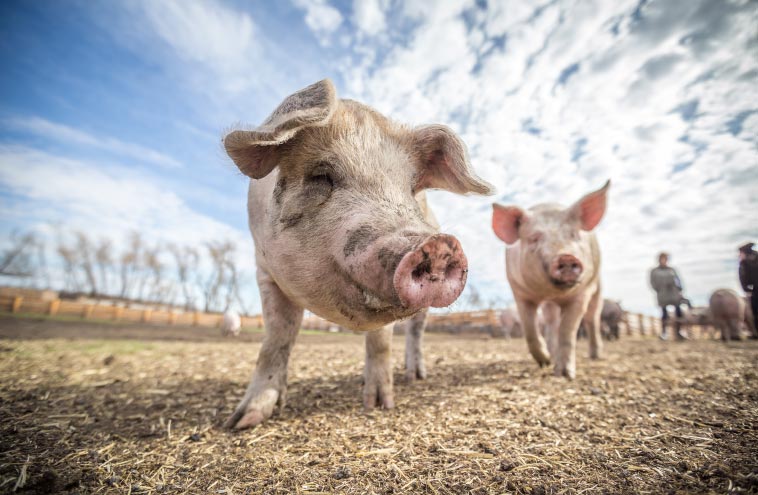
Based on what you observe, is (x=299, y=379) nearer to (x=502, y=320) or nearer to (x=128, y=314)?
(x=502, y=320)

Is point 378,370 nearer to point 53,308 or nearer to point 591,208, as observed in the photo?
point 591,208

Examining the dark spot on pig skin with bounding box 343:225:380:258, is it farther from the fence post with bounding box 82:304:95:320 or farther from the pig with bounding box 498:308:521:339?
the fence post with bounding box 82:304:95:320

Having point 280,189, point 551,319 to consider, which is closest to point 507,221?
point 551,319

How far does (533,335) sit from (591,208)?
198 cm

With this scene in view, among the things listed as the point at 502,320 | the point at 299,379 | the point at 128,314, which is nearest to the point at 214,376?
the point at 299,379

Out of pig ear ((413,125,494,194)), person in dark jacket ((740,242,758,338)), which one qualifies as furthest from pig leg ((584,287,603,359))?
person in dark jacket ((740,242,758,338))

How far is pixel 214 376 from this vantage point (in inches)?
197

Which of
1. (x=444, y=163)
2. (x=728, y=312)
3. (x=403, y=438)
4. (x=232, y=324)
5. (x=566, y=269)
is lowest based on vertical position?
(x=403, y=438)

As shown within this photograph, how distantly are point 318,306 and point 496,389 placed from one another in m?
2.48

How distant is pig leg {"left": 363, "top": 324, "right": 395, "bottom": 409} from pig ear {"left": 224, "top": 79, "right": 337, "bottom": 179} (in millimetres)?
1761

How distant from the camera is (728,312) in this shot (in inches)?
512

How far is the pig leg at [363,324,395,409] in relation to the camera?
320cm

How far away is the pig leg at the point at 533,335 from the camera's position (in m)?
5.13

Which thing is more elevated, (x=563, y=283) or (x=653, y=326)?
(x=563, y=283)
